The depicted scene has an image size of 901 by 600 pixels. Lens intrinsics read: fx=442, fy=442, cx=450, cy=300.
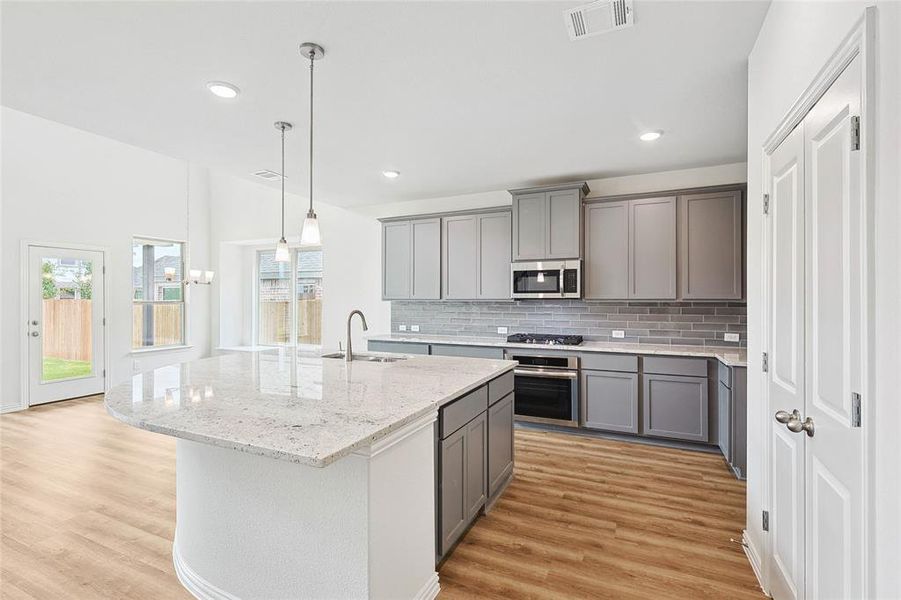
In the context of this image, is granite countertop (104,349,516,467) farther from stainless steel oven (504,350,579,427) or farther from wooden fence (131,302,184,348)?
wooden fence (131,302,184,348)

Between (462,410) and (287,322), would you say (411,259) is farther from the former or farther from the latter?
(462,410)

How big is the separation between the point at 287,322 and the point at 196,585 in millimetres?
5389

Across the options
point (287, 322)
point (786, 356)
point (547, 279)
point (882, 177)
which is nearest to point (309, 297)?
point (287, 322)

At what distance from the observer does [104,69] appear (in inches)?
94.4

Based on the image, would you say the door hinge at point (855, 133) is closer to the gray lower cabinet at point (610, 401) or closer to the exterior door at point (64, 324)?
the gray lower cabinet at point (610, 401)

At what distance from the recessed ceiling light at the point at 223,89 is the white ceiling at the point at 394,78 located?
49 mm

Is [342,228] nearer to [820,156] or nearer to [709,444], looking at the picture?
[709,444]

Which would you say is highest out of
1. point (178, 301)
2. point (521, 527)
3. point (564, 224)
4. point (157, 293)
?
point (564, 224)

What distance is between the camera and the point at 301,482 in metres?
1.70

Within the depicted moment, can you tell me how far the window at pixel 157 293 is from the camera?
6.70 meters

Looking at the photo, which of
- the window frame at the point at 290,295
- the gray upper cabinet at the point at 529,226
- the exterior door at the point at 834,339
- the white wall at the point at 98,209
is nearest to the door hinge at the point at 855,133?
the exterior door at the point at 834,339

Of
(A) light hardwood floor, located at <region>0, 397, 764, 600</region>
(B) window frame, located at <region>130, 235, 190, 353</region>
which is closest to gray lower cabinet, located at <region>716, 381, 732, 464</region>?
(A) light hardwood floor, located at <region>0, 397, 764, 600</region>

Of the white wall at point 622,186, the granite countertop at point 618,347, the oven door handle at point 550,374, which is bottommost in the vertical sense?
the oven door handle at point 550,374

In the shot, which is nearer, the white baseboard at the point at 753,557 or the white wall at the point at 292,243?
the white baseboard at the point at 753,557
